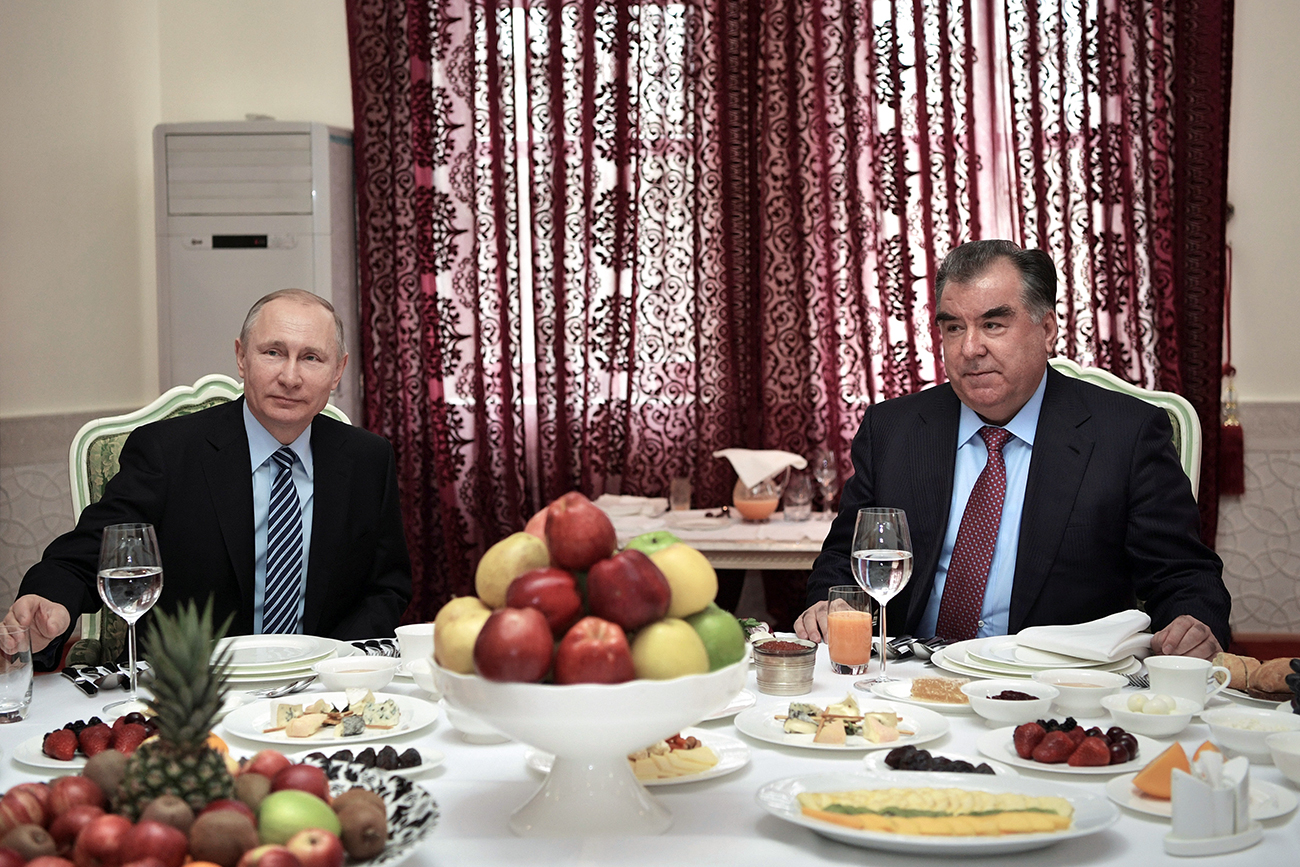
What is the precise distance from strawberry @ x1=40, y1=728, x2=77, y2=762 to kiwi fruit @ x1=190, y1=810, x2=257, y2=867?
1.73 ft

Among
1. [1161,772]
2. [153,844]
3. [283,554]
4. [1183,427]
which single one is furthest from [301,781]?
[1183,427]

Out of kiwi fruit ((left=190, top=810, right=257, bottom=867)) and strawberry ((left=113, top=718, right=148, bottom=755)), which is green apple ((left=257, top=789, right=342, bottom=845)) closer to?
kiwi fruit ((left=190, top=810, right=257, bottom=867))

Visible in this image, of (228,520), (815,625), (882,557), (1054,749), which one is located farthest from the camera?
(228,520)

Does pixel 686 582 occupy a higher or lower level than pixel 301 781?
higher

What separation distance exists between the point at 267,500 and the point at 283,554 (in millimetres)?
124

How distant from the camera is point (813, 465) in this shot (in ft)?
14.8

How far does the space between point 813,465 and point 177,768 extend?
3.63 meters

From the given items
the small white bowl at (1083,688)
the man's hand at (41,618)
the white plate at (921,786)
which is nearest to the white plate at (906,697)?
the small white bowl at (1083,688)

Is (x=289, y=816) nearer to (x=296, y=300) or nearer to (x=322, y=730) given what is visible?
(x=322, y=730)

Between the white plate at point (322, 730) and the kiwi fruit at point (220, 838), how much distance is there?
0.52 meters

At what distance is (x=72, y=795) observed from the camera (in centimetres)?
103

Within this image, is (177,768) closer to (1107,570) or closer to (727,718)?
(727,718)

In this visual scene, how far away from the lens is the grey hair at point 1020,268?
2477 millimetres

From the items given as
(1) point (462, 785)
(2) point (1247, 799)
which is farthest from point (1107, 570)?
(1) point (462, 785)
